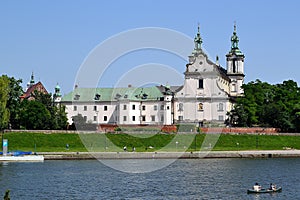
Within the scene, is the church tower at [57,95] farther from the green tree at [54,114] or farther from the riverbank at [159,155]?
the riverbank at [159,155]

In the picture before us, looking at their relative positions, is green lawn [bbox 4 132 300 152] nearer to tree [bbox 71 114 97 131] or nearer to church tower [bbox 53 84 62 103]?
tree [bbox 71 114 97 131]

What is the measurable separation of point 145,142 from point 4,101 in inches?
848

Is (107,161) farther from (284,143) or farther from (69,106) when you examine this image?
(69,106)

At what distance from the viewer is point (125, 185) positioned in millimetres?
48906

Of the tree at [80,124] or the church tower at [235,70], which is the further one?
the church tower at [235,70]

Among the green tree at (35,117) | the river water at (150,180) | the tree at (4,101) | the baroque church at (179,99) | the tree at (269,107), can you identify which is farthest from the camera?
the baroque church at (179,99)

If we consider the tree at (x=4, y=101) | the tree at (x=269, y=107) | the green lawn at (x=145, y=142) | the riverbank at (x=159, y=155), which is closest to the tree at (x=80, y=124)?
the green lawn at (x=145, y=142)

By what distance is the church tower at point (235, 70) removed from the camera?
122 m

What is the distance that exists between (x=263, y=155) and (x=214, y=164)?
510 inches

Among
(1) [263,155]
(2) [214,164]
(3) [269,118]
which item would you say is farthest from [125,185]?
(3) [269,118]

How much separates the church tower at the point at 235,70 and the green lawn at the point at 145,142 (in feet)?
88.8

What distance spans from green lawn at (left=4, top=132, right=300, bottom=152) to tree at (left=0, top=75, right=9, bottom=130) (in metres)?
1.91

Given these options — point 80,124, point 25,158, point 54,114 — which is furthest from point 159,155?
point 80,124

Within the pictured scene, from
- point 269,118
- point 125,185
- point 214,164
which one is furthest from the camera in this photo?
point 269,118
